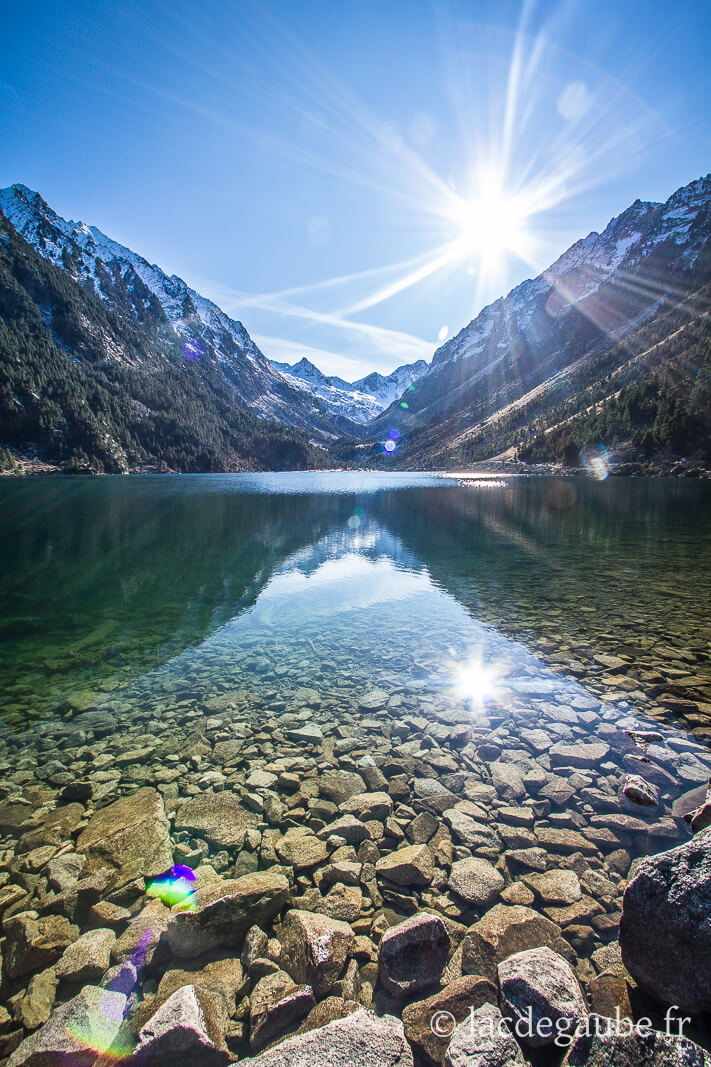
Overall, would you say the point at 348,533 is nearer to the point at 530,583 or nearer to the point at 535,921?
the point at 530,583

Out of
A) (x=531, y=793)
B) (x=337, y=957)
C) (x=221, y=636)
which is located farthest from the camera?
(x=221, y=636)

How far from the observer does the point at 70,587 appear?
26.0 meters

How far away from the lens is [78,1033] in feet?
14.3

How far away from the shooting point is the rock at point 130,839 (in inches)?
271

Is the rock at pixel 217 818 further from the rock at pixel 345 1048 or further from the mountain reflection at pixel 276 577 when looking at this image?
the mountain reflection at pixel 276 577

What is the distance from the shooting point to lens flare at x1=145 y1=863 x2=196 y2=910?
6.36 metres

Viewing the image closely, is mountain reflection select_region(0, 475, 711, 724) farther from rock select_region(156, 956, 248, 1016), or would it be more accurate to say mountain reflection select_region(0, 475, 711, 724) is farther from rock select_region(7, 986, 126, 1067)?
rock select_region(156, 956, 248, 1016)

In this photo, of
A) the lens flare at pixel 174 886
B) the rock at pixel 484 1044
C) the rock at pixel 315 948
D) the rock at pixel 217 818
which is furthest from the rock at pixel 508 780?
the lens flare at pixel 174 886

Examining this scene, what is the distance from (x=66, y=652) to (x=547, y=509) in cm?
6035

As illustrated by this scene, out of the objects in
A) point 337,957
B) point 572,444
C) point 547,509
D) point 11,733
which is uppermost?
point 572,444

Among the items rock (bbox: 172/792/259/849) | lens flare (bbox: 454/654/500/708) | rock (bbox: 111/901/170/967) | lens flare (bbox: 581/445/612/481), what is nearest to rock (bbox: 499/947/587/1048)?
rock (bbox: 111/901/170/967)

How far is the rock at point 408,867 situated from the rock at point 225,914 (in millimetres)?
1436

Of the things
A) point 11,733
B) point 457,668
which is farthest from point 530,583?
point 11,733

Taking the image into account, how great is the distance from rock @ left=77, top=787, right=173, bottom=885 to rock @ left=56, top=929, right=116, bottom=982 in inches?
42.5
